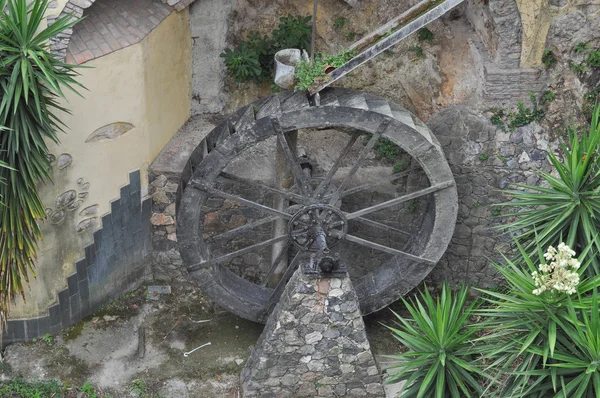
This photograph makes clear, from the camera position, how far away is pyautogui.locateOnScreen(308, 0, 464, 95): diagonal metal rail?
878 centimetres

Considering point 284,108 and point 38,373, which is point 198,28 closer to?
point 284,108

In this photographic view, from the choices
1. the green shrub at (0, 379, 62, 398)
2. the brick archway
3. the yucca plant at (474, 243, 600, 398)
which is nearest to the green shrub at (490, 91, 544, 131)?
the yucca plant at (474, 243, 600, 398)

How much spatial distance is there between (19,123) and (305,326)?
9.66 ft

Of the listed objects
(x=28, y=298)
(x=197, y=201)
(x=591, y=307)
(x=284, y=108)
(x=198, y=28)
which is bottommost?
(x=591, y=307)

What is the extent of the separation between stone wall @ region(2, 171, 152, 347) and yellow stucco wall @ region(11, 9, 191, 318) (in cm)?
9

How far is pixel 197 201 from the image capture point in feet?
31.3

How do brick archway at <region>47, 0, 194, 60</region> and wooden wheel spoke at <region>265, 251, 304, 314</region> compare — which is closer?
brick archway at <region>47, 0, 194, 60</region>

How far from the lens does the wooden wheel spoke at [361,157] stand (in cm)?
921

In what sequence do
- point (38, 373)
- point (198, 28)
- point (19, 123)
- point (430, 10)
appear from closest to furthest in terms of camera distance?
point (19, 123) → point (430, 10) → point (38, 373) → point (198, 28)

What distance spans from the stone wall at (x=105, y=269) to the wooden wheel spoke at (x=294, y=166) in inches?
62.2

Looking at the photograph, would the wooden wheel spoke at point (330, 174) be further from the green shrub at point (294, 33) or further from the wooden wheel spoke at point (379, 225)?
the green shrub at point (294, 33)

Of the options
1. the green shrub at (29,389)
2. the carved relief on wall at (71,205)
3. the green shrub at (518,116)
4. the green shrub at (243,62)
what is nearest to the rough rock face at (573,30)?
the green shrub at (518,116)

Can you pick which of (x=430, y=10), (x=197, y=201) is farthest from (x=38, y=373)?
(x=430, y=10)

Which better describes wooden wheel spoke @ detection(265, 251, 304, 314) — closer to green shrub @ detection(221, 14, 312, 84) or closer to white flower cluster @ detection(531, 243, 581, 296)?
green shrub @ detection(221, 14, 312, 84)
